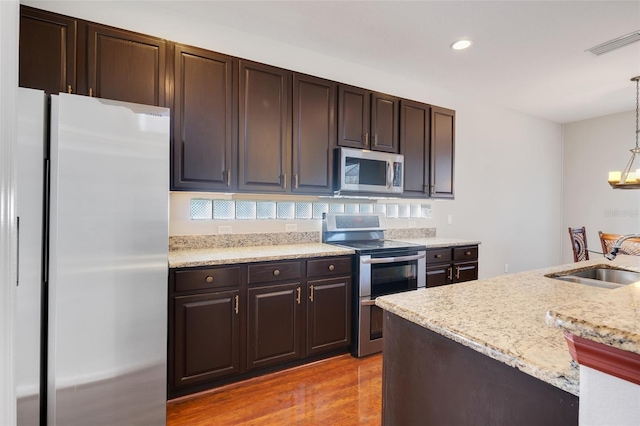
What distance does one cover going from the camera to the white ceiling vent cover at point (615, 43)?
8.63 ft

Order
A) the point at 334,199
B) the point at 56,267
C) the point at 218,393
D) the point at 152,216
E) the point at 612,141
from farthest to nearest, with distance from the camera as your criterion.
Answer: the point at 612,141
the point at 334,199
the point at 218,393
the point at 152,216
the point at 56,267

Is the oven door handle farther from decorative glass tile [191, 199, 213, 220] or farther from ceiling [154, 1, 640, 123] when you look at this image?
ceiling [154, 1, 640, 123]

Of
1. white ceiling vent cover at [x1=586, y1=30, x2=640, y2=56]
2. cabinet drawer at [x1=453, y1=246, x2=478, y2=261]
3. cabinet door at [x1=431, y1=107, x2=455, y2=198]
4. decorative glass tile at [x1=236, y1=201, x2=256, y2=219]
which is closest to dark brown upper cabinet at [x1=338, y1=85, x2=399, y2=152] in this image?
cabinet door at [x1=431, y1=107, x2=455, y2=198]

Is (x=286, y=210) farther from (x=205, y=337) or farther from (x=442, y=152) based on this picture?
(x=442, y=152)

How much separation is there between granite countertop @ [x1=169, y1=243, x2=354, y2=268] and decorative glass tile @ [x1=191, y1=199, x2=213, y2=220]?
0.28 m

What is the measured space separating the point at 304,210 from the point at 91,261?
1820 mm

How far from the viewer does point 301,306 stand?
2463 millimetres

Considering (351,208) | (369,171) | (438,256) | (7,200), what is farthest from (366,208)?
(7,200)

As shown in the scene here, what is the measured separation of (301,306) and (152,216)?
4.07 ft

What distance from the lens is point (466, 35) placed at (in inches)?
106

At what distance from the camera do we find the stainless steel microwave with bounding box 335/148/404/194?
2.87 meters

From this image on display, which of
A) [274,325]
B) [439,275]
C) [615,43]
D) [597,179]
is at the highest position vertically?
[615,43]

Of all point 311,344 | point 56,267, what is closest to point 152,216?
point 56,267

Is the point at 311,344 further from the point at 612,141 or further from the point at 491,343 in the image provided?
the point at 612,141
